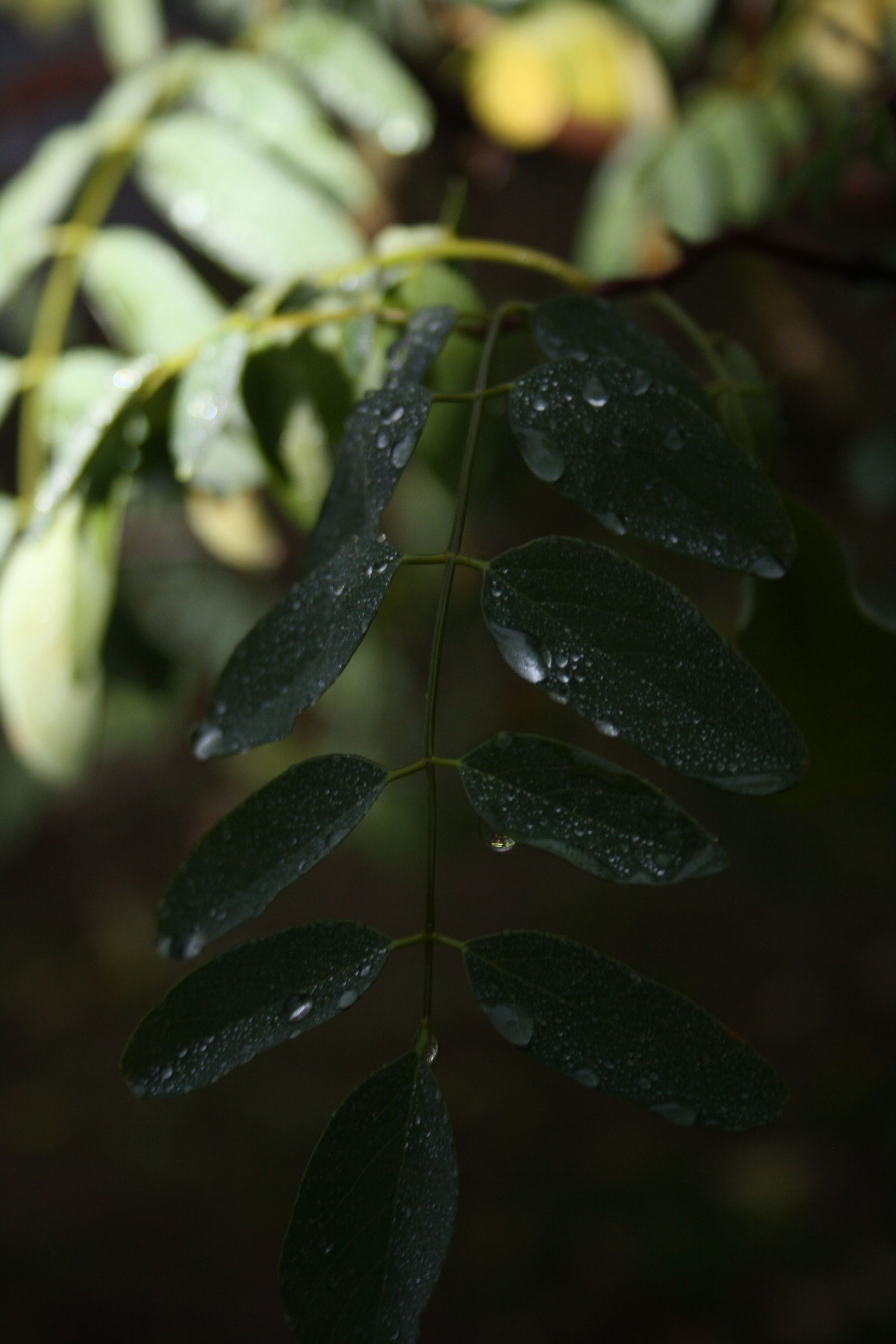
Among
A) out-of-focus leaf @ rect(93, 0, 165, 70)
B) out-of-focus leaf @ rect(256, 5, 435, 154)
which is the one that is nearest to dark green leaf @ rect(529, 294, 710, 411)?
out-of-focus leaf @ rect(256, 5, 435, 154)

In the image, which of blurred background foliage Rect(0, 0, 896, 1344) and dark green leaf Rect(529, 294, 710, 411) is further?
blurred background foliage Rect(0, 0, 896, 1344)

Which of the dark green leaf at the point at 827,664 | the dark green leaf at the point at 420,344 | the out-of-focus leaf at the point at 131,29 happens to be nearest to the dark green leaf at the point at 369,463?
the dark green leaf at the point at 420,344

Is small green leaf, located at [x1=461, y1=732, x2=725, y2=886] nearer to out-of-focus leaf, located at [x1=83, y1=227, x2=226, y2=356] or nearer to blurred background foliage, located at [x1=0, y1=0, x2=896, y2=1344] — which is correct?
blurred background foliage, located at [x1=0, y1=0, x2=896, y2=1344]

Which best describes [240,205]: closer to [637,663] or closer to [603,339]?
[603,339]

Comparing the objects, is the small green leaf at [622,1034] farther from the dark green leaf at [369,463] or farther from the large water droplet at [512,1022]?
the dark green leaf at [369,463]

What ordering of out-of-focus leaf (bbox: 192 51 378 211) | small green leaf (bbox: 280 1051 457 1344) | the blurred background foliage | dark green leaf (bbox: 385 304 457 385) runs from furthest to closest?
out-of-focus leaf (bbox: 192 51 378 211), the blurred background foliage, dark green leaf (bbox: 385 304 457 385), small green leaf (bbox: 280 1051 457 1344)

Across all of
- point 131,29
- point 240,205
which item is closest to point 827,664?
point 240,205

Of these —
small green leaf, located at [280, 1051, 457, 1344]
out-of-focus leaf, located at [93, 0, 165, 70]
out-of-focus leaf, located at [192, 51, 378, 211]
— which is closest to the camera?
small green leaf, located at [280, 1051, 457, 1344]
